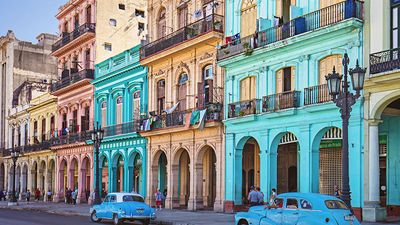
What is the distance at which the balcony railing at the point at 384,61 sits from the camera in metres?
21.0

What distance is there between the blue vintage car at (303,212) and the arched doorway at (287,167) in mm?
12614

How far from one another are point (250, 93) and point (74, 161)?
69.4 ft

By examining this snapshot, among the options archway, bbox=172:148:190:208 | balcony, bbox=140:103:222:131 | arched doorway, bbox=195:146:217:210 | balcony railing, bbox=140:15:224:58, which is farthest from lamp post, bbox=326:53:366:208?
archway, bbox=172:148:190:208

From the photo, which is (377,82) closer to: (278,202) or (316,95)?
(316,95)

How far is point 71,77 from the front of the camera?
45.2 metres

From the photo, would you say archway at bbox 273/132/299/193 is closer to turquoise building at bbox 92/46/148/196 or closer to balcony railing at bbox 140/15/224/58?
balcony railing at bbox 140/15/224/58

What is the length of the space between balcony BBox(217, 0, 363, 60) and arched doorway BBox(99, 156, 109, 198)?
50.6 ft

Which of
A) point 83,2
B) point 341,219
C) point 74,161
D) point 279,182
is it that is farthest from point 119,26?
point 341,219

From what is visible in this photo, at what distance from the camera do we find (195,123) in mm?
31062

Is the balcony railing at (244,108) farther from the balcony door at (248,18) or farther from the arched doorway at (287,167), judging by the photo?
the balcony door at (248,18)

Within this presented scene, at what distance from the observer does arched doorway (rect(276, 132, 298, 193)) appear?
98.8 ft

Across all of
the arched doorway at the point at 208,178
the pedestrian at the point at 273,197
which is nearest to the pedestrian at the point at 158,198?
the arched doorway at the point at 208,178

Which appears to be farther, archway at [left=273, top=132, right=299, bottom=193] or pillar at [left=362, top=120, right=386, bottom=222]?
A: archway at [left=273, top=132, right=299, bottom=193]

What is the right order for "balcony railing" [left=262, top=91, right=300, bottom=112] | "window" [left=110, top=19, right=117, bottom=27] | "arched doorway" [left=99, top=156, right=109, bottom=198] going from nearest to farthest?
1. "balcony railing" [left=262, top=91, right=300, bottom=112]
2. "arched doorway" [left=99, top=156, right=109, bottom=198]
3. "window" [left=110, top=19, right=117, bottom=27]
